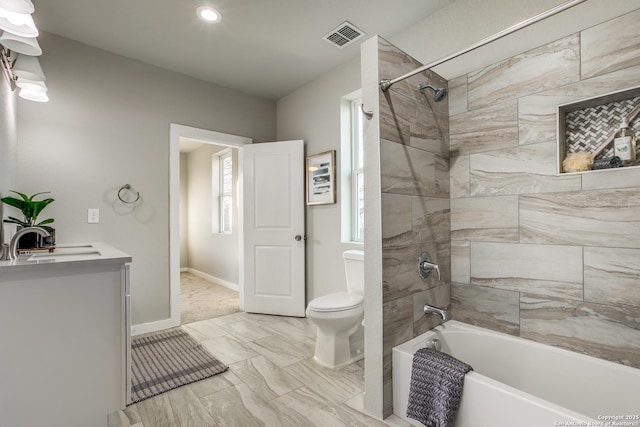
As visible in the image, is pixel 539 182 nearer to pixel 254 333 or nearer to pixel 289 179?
pixel 289 179

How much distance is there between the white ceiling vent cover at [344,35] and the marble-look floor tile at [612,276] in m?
2.19

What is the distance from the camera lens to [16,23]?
142cm

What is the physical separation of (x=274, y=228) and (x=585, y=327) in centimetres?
269

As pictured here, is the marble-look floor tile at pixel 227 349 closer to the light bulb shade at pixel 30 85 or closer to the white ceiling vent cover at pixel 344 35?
the light bulb shade at pixel 30 85

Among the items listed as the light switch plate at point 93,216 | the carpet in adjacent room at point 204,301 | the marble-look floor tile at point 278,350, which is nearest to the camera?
the marble-look floor tile at point 278,350

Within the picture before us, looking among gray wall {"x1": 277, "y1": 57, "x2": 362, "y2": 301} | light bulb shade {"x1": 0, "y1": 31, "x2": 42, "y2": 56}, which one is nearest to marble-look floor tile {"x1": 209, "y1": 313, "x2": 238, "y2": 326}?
gray wall {"x1": 277, "y1": 57, "x2": 362, "y2": 301}

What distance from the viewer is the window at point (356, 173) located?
3.03 metres

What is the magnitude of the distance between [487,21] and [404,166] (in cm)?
116

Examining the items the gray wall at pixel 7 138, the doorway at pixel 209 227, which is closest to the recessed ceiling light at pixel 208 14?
the gray wall at pixel 7 138

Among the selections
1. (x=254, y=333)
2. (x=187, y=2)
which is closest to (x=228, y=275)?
(x=254, y=333)

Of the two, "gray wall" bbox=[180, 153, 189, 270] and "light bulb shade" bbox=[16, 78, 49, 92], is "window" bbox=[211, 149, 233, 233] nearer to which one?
"gray wall" bbox=[180, 153, 189, 270]

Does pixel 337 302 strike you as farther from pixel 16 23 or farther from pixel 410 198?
pixel 16 23

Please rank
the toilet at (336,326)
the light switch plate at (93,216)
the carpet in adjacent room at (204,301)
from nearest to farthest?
the toilet at (336,326), the light switch plate at (93,216), the carpet in adjacent room at (204,301)

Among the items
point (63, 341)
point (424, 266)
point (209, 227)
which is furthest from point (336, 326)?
point (209, 227)
